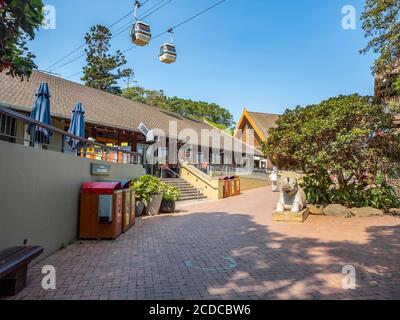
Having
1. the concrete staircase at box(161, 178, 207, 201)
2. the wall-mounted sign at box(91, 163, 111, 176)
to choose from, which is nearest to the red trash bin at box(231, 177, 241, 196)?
the concrete staircase at box(161, 178, 207, 201)

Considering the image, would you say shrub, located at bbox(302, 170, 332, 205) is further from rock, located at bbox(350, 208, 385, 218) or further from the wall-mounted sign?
the wall-mounted sign

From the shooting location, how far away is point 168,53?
1086 cm

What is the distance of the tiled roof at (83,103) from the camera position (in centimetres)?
1238

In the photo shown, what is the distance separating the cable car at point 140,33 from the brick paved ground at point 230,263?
622cm

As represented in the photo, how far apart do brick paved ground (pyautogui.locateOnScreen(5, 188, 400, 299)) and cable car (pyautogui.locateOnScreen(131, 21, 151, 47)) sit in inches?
245

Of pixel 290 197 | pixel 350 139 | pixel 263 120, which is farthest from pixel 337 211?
pixel 263 120

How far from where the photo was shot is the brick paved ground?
3809 mm

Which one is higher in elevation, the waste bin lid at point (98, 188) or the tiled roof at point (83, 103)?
the tiled roof at point (83, 103)

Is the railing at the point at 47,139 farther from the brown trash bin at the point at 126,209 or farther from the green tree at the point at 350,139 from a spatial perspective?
the green tree at the point at 350,139

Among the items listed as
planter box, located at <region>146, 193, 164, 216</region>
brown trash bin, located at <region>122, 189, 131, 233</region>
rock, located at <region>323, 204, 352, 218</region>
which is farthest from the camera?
planter box, located at <region>146, 193, 164, 216</region>

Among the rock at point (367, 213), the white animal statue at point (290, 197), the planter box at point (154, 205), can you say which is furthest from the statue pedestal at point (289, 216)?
the planter box at point (154, 205)

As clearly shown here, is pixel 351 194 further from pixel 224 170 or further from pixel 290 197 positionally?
pixel 224 170

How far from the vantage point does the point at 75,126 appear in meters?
9.57
